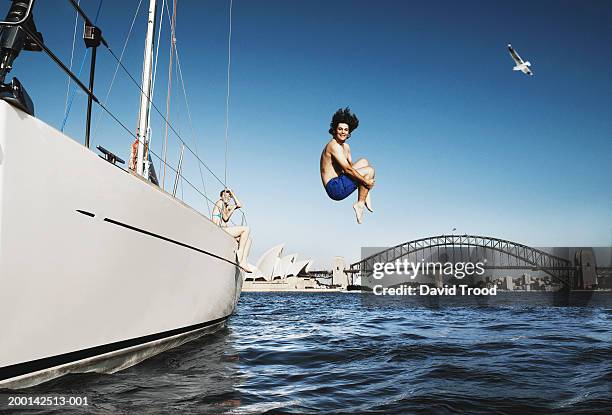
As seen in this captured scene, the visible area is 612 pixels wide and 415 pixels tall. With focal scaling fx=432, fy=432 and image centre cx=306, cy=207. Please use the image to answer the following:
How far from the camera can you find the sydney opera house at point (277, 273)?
244 feet

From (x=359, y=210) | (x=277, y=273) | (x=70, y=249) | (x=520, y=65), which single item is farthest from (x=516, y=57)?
(x=277, y=273)

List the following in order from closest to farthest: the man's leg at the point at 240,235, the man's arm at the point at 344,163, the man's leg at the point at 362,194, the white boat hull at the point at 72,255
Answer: the white boat hull at the point at 72,255, the man's arm at the point at 344,163, the man's leg at the point at 362,194, the man's leg at the point at 240,235

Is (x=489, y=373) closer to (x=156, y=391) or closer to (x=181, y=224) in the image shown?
(x=156, y=391)

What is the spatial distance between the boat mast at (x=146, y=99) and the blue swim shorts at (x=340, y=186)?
4.54m

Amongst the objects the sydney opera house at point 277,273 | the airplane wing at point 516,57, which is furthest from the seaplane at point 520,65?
the sydney opera house at point 277,273

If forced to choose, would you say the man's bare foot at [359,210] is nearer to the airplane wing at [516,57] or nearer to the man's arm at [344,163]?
the man's arm at [344,163]

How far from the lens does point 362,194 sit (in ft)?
12.8

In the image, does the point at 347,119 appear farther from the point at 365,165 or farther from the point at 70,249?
the point at 70,249

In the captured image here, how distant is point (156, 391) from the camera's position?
12.6ft

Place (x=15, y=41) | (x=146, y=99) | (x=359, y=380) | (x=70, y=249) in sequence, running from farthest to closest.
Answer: (x=146, y=99), (x=359, y=380), (x=70, y=249), (x=15, y=41)

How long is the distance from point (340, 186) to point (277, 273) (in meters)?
84.3

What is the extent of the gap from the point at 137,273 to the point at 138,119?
4.18m

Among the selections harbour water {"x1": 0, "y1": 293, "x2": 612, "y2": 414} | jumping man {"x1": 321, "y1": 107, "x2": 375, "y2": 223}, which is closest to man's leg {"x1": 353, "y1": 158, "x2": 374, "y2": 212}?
jumping man {"x1": 321, "y1": 107, "x2": 375, "y2": 223}

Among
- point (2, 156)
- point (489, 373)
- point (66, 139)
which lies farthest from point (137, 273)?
point (489, 373)
